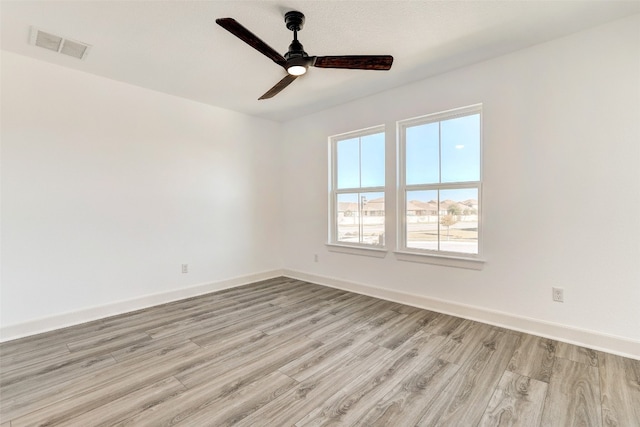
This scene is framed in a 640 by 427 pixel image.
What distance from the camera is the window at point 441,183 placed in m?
3.12

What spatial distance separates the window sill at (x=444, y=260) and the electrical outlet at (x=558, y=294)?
23.5 inches

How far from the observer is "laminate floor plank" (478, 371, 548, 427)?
1.63m

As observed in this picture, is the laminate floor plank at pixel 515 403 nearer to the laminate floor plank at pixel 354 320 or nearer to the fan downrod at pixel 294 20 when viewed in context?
the laminate floor plank at pixel 354 320

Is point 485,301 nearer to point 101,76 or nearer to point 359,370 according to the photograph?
point 359,370

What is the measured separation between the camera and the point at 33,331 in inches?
111

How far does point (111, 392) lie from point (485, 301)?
10.6 ft

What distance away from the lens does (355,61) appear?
2166 millimetres

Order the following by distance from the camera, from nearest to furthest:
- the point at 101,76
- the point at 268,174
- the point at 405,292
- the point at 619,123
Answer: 1. the point at 619,123
2. the point at 101,76
3. the point at 405,292
4. the point at 268,174

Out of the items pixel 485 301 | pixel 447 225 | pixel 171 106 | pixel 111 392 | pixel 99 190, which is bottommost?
pixel 111 392

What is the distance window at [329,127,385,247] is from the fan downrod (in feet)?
6.35

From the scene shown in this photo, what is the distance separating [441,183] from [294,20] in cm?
223

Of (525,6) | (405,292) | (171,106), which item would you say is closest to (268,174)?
(171,106)

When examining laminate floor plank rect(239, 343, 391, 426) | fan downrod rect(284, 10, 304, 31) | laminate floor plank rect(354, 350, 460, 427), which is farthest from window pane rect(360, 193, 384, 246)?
fan downrod rect(284, 10, 304, 31)

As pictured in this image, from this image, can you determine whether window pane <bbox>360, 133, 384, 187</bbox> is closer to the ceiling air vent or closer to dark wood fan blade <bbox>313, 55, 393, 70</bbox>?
dark wood fan blade <bbox>313, 55, 393, 70</bbox>
